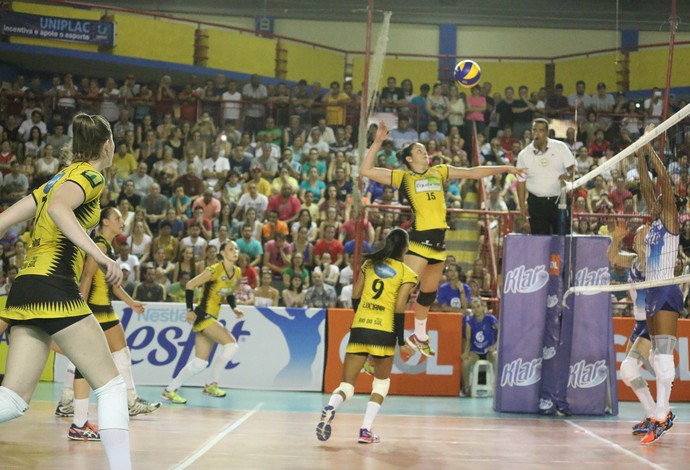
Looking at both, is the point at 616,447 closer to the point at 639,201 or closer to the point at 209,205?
the point at 639,201

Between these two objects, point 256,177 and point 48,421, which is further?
point 256,177

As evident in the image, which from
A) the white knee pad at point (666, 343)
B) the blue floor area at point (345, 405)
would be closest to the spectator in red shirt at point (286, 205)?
the blue floor area at point (345, 405)

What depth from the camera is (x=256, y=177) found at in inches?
771

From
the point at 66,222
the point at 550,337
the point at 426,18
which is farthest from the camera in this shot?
the point at 426,18

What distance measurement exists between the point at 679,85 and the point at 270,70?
445 inches

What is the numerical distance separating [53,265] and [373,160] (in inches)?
232

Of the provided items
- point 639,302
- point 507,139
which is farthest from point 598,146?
point 639,302

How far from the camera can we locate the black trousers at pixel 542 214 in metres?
12.7

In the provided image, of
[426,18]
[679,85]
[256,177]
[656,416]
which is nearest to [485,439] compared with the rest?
[656,416]

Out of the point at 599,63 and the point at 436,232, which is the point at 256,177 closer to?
the point at 436,232

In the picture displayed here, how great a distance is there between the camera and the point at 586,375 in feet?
41.2

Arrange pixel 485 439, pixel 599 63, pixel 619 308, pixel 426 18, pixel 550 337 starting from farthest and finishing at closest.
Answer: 1. pixel 426 18
2. pixel 599 63
3. pixel 619 308
4. pixel 550 337
5. pixel 485 439

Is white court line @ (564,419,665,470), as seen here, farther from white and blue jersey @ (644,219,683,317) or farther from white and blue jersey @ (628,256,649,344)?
white and blue jersey @ (644,219,683,317)

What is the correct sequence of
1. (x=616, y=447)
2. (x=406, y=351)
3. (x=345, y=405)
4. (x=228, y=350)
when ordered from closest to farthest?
(x=616, y=447), (x=406, y=351), (x=345, y=405), (x=228, y=350)
